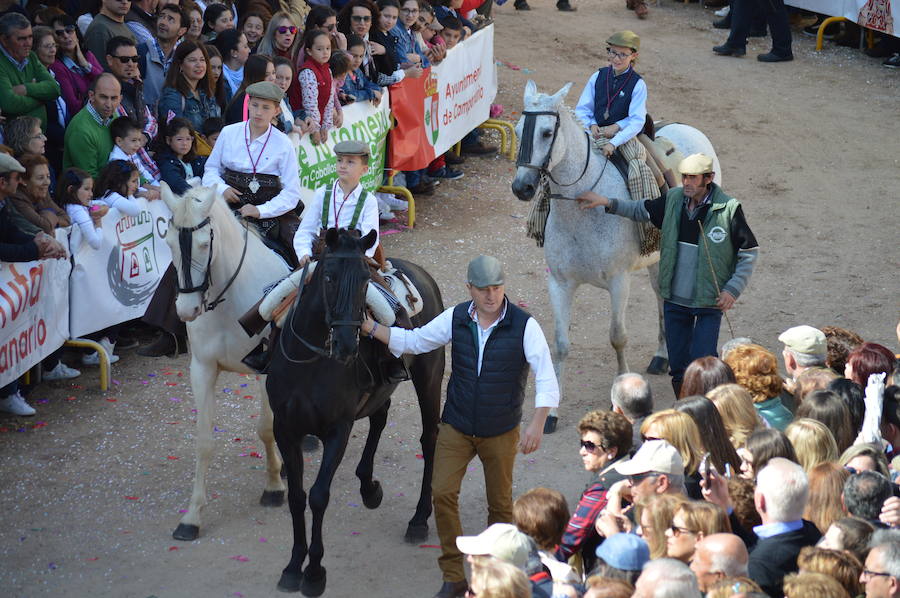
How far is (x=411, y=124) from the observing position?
14844mm

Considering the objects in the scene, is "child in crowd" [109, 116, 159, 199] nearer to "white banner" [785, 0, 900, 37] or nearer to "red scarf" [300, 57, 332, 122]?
"red scarf" [300, 57, 332, 122]

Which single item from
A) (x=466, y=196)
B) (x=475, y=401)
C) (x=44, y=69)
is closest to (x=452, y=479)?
(x=475, y=401)

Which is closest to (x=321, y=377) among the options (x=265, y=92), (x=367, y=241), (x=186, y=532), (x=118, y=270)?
(x=367, y=241)

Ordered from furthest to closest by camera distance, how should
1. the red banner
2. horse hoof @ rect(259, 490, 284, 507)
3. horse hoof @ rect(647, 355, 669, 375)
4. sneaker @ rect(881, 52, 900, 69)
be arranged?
sneaker @ rect(881, 52, 900, 69)
the red banner
horse hoof @ rect(647, 355, 669, 375)
horse hoof @ rect(259, 490, 284, 507)

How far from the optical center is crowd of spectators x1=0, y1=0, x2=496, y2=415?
964 cm

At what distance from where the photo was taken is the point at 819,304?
1262 centimetres

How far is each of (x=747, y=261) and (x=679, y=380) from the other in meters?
1.14

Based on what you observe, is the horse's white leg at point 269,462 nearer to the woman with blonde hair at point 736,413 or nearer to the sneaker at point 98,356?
the sneaker at point 98,356

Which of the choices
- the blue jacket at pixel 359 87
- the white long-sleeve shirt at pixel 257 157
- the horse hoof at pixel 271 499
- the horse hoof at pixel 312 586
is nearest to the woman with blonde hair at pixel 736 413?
the horse hoof at pixel 312 586

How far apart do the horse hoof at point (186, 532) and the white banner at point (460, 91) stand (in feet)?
27.0

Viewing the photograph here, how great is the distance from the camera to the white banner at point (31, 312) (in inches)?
356

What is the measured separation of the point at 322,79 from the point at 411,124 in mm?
2460

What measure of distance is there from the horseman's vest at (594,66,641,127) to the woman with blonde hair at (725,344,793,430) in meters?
3.88

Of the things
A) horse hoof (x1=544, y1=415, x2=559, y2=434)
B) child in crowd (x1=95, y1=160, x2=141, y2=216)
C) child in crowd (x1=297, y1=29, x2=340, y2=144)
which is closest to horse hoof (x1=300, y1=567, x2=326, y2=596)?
horse hoof (x1=544, y1=415, x2=559, y2=434)
